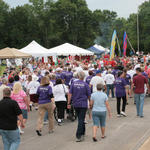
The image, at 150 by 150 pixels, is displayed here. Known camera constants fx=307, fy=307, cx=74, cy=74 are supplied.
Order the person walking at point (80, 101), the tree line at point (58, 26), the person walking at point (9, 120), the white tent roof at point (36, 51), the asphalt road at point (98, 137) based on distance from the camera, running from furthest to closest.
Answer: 1. the tree line at point (58, 26)
2. the white tent roof at point (36, 51)
3. the person walking at point (80, 101)
4. the asphalt road at point (98, 137)
5. the person walking at point (9, 120)

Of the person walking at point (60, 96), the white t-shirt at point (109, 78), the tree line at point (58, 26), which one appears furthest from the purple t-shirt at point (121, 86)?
the tree line at point (58, 26)

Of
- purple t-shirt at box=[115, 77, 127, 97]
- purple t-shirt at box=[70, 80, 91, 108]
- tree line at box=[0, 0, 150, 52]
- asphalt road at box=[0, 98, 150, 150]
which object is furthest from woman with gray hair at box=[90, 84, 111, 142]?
tree line at box=[0, 0, 150, 52]

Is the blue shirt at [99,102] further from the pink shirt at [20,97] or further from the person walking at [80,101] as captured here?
Result: the pink shirt at [20,97]

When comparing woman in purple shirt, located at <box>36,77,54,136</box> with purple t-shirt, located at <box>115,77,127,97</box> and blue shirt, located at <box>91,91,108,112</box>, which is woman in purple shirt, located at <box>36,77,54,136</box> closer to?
blue shirt, located at <box>91,91,108,112</box>

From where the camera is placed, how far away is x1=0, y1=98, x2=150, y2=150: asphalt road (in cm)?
792

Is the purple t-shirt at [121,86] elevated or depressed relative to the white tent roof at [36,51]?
depressed

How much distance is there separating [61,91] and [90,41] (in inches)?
2387

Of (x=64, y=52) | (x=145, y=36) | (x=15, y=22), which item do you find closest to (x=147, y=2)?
(x=145, y=36)

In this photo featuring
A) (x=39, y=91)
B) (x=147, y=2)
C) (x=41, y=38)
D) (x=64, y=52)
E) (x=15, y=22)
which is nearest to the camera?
(x=39, y=91)

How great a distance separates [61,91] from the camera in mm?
10828

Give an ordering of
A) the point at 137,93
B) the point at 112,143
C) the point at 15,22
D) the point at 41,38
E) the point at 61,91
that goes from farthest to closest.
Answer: the point at 41,38 → the point at 15,22 → the point at 137,93 → the point at 61,91 → the point at 112,143

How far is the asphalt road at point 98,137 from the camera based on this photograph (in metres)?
7.92

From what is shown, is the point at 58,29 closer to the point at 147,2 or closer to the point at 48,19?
the point at 48,19

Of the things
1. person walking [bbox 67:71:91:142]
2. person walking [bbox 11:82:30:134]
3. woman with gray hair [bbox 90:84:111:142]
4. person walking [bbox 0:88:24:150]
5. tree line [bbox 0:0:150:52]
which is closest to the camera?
person walking [bbox 0:88:24:150]
